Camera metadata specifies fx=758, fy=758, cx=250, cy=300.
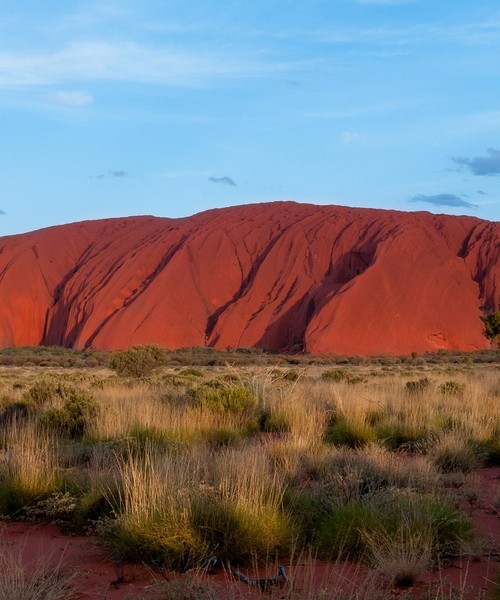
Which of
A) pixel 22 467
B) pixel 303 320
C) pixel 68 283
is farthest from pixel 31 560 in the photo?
pixel 68 283

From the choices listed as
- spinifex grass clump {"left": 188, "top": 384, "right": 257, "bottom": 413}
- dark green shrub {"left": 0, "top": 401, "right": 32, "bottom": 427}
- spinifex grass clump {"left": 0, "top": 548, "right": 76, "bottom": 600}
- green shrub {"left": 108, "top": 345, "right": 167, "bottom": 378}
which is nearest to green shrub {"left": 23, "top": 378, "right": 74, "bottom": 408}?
dark green shrub {"left": 0, "top": 401, "right": 32, "bottom": 427}

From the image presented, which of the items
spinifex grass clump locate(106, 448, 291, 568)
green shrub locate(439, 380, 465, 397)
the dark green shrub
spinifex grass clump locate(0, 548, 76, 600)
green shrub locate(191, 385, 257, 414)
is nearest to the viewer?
spinifex grass clump locate(0, 548, 76, 600)

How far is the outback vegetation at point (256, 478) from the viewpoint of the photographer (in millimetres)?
4809

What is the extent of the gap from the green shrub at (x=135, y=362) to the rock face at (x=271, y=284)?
23.1 meters

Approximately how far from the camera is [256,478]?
5.48 meters

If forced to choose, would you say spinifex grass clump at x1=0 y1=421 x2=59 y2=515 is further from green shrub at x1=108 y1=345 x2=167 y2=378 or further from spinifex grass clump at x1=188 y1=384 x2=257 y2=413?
green shrub at x1=108 y1=345 x2=167 y2=378

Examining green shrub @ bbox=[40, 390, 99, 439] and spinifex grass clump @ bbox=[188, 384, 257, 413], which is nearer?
green shrub @ bbox=[40, 390, 99, 439]

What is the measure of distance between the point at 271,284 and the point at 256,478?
174ft

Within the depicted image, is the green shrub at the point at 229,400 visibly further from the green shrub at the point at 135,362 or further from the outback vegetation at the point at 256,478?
the green shrub at the point at 135,362

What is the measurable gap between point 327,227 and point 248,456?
5515cm

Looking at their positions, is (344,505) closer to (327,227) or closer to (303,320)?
(303,320)

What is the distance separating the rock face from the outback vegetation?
39.7 meters

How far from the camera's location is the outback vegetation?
4.81 metres

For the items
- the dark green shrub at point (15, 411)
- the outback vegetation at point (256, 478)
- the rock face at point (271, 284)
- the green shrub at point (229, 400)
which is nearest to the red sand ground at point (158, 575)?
the outback vegetation at point (256, 478)
